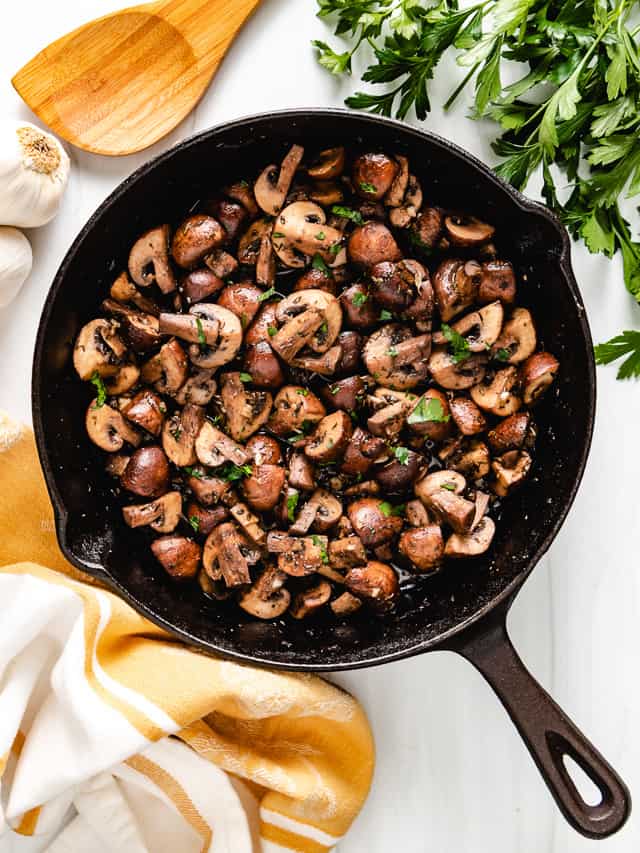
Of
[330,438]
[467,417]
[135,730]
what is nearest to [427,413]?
[467,417]

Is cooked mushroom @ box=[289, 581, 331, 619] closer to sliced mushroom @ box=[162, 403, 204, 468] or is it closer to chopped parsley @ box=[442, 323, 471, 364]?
sliced mushroom @ box=[162, 403, 204, 468]

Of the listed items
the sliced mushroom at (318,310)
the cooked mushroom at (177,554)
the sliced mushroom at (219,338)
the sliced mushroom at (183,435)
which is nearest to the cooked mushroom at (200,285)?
the sliced mushroom at (219,338)

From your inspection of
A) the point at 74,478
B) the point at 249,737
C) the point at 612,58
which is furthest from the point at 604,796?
the point at 612,58

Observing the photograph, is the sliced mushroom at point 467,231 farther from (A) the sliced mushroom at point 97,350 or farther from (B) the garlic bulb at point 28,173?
(B) the garlic bulb at point 28,173

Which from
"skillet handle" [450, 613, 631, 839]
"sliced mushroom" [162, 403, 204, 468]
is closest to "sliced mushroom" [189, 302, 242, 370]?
"sliced mushroom" [162, 403, 204, 468]

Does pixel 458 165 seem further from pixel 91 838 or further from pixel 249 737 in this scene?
pixel 91 838

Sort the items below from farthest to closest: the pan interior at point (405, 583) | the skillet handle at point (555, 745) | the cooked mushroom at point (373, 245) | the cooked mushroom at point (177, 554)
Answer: the cooked mushroom at point (177, 554) < the cooked mushroom at point (373, 245) < the pan interior at point (405, 583) < the skillet handle at point (555, 745)
